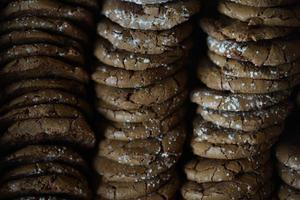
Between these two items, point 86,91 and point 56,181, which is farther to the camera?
point 86,91

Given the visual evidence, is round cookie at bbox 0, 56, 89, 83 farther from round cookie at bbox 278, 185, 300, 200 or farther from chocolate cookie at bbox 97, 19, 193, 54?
round cookie at bbox 278, 185, 300, 200

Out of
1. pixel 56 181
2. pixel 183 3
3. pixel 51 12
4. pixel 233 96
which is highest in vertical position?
pixel 183 3

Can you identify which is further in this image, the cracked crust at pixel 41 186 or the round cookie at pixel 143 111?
the round cookie at pixel 143 111

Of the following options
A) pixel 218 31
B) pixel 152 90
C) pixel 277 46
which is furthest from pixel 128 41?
pixel 277 46

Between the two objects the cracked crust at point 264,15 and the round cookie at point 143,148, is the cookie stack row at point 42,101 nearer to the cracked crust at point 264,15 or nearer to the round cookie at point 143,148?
the round cookie at point 143,148

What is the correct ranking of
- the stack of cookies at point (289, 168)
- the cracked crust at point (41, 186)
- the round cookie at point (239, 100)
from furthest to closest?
1. the stack of cookies at point (289, 168)
2. the round cookie at point (239, 100)
3. the cracked crust at point (41, 186)

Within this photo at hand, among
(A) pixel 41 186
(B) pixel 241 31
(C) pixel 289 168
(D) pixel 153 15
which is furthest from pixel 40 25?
(C) pixel 289 168

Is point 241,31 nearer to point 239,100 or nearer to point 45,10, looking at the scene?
point 239,100

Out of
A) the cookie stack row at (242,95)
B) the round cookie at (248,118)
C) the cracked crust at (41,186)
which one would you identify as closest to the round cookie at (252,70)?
the cookie stack row at (242,95)

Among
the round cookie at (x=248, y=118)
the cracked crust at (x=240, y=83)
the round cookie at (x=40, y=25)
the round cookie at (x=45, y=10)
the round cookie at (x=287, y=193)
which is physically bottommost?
the round cookie at (x=287, y=193)

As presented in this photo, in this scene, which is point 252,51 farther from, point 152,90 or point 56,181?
point 56,181
